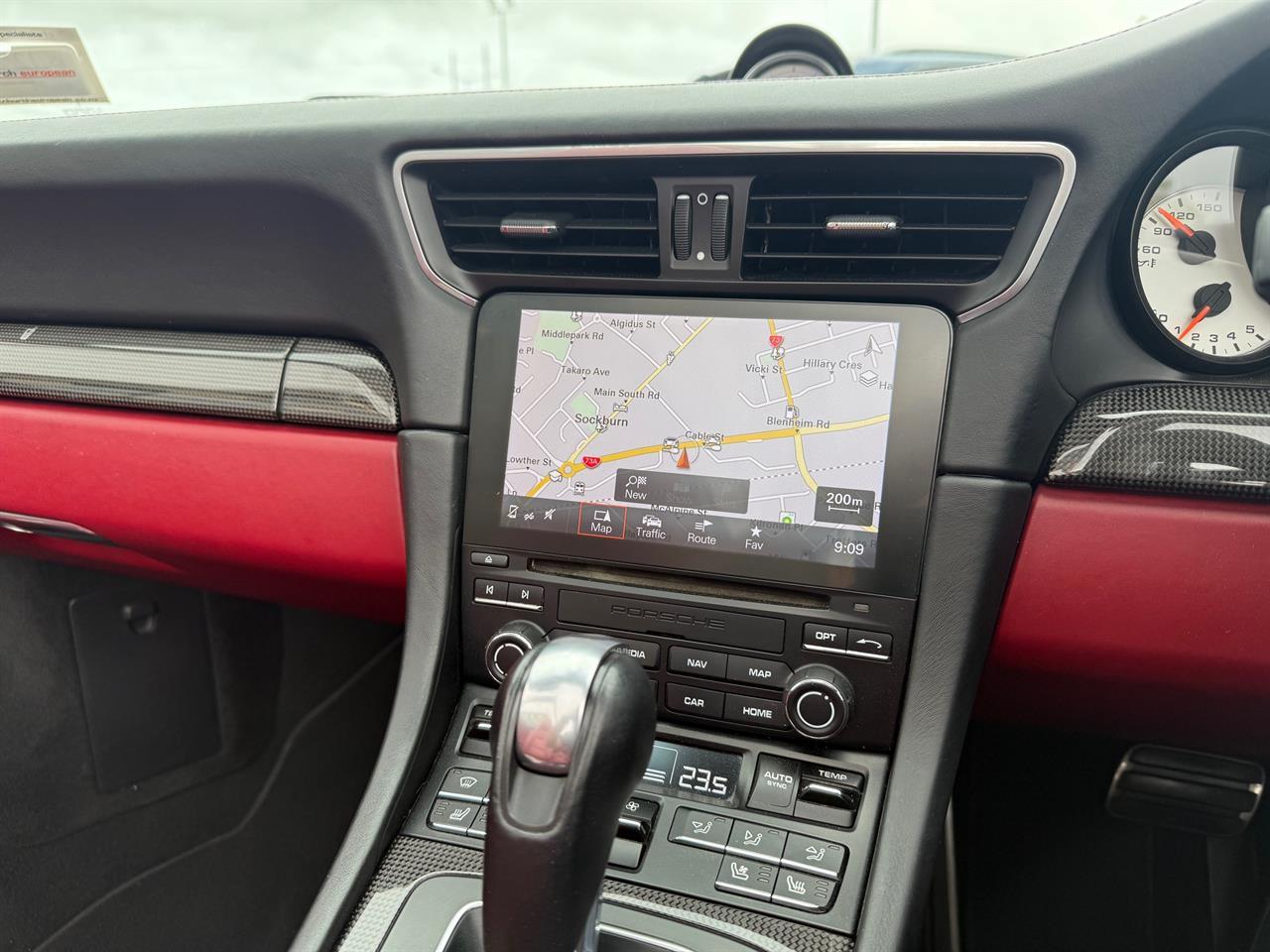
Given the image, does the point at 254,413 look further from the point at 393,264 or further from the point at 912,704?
the point at 912,704

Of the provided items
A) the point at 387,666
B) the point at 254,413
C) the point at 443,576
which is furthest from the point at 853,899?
the point at 387,666

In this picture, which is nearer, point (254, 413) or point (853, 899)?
point (853, 899)

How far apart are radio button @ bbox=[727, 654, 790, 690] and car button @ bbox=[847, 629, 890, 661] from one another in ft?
0.24

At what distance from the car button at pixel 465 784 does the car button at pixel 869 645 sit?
0.41 meters

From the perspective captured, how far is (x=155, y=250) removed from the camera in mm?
1231

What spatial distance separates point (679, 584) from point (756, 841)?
0.89 ft

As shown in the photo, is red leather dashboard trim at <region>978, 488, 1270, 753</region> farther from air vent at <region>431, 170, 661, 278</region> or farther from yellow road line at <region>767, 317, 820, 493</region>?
air vent at <region>431, 170, 661, 278</region>

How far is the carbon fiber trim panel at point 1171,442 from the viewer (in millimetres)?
923

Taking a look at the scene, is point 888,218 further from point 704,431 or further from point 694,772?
point 694,772

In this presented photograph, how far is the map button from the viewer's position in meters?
1.03

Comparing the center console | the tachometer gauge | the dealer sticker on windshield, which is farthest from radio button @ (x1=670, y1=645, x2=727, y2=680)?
the dealer sticker on windshield

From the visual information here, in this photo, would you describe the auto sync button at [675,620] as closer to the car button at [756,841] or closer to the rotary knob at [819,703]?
the rotary knob at [819,703]

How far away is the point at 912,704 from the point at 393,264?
751 millimetres

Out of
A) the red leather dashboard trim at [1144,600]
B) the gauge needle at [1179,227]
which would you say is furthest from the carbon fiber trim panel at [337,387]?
the gauge needle at [1179,227]
